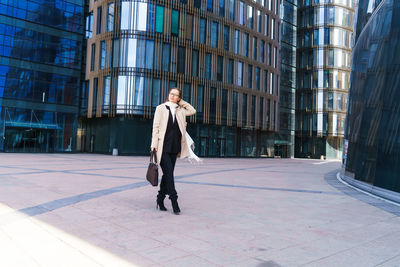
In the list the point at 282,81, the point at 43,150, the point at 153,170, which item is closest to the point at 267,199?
the point at 153,170

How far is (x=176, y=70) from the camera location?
110 ft

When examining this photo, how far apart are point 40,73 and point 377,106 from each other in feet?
105

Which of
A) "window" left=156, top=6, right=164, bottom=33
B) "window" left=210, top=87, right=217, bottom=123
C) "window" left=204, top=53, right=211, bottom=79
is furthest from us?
"window" left=210, top=87, right=217, bottom=123

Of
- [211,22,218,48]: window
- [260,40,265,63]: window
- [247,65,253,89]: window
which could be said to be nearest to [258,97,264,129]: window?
[247,65,253,89]: window

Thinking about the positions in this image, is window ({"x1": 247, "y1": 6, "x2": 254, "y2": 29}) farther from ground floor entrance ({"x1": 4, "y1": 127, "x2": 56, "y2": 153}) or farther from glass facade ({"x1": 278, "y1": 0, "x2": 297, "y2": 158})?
ground floor entrance ({"x1": 4, "y1": 127, "x2": 56, "y2": 153})

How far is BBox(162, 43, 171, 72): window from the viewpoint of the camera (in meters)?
32.9

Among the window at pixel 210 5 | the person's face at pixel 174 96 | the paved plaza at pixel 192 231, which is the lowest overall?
the paved plaza at pixel 192 231

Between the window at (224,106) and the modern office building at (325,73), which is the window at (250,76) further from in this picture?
the modern office building at (325,73)

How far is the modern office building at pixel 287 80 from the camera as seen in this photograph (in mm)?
53656

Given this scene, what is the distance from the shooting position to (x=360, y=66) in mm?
12961

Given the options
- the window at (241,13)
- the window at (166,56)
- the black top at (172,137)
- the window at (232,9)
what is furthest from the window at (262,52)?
the black top at (172,137)

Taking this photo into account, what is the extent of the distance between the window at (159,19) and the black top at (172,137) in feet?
94.6

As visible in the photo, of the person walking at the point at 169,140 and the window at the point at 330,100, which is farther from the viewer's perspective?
the window at the point at 330,100

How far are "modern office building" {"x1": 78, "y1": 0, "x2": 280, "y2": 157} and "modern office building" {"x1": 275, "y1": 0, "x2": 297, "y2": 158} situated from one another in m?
12.4
